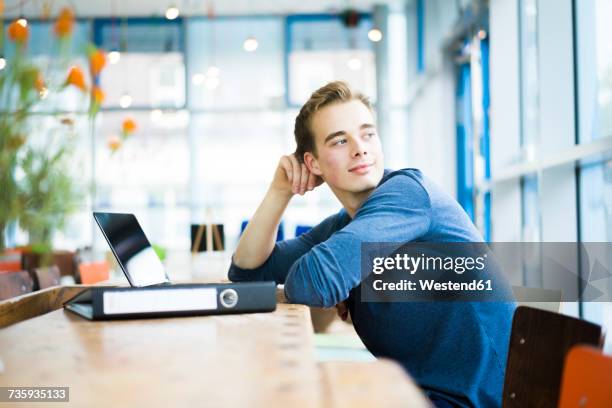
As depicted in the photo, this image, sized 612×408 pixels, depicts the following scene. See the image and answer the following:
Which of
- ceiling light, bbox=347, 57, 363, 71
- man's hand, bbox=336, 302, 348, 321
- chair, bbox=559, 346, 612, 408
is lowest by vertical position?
man's hand, bbox=336, 302, 348, 321

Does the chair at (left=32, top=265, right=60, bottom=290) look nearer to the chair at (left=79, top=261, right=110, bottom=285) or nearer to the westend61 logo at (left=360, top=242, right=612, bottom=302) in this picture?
the chair at (left=79, top=261, right=110, bottom=285)

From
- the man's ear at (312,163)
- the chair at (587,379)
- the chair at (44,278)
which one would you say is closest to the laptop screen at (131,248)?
the man's ear at (312,163)

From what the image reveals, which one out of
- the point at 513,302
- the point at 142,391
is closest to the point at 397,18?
the point at 513,302

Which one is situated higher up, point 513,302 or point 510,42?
point 510,42

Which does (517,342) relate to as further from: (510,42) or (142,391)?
(510,42)

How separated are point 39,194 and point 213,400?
0.86ft

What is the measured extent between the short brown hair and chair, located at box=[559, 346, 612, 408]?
3.57 feet

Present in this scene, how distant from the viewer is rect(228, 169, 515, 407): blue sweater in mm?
1434

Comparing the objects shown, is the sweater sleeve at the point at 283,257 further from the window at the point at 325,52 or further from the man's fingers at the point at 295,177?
the window at the point at 325,52

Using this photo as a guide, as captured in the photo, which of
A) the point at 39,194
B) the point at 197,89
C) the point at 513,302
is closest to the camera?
the point at 39,194

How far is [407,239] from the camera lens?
1.53 meters

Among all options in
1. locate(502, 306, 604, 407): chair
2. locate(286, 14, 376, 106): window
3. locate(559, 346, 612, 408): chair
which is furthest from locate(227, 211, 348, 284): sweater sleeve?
locate(286, 14, 376, 106): window

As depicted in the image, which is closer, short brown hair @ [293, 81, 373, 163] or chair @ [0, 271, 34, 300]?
short brown hair @ [293, 81, 373, 163]

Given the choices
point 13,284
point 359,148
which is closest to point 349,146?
point 359,148
